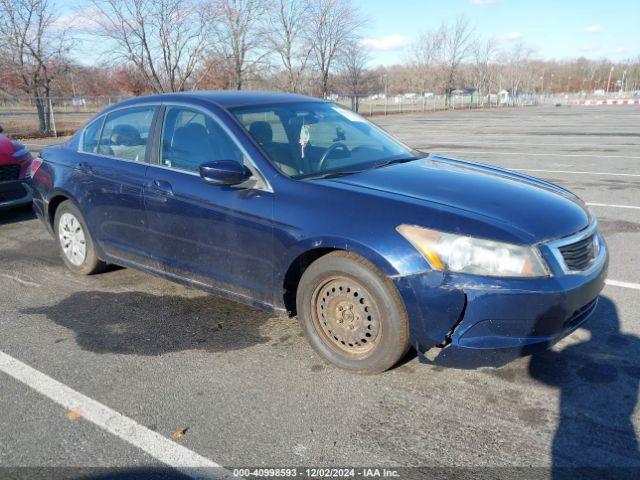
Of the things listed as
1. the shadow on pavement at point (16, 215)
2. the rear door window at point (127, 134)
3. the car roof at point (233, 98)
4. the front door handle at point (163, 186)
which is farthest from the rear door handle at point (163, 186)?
the shadow on pavement at point (16, 215)

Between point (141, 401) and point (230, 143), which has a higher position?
point (230, 143)

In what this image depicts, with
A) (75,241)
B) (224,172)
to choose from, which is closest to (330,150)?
(224,172)

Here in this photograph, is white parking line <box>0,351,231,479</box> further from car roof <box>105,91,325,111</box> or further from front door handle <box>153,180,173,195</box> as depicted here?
car roof <box>105,91,325,111</box>

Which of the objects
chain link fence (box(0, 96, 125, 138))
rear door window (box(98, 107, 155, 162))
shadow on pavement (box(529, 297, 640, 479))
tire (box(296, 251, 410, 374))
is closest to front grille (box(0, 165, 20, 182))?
rear door window (box(98, 107, 155, 162))

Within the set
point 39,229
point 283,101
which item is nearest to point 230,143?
point 283,101

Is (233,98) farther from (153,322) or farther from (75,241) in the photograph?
(75,241)

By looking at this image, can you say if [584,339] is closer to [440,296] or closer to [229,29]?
[440,296]

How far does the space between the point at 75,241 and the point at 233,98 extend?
2.21 metres

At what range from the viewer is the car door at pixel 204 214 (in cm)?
343

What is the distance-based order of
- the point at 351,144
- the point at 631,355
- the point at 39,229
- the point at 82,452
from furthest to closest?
1. the point at 39,229
2. the point at 351,144
3. the point at 631,355
4. the point at 82,452

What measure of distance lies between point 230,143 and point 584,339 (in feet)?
9.01

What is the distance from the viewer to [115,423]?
2758mm

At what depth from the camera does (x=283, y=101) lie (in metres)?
4.19

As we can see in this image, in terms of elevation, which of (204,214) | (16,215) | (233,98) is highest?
(233,98)
